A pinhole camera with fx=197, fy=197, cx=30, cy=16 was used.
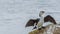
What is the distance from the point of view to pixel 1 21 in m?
1.95

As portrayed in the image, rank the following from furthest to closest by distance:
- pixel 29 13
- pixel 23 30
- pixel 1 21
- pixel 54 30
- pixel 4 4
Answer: pixel 4 4 → pixel 29 13 → pixel 1 21 → pixel 23 30 → pixel 54 30

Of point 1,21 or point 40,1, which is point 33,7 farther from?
point 1,21

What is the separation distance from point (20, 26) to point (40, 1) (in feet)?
1.76

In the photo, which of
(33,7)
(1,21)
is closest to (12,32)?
(1,21)

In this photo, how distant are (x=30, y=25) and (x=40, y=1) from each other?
2.30 ft

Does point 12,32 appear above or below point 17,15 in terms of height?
below

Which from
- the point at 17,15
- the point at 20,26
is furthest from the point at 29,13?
the point at 20,26

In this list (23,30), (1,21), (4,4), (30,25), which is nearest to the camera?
(30,25)

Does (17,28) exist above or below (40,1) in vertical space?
below

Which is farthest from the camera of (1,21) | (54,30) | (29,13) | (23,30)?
(29,13)

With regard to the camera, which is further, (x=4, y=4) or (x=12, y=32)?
Answer: (x=4, y=4)

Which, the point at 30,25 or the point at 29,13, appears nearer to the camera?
the point at 30,25

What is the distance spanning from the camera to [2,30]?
1.82 m

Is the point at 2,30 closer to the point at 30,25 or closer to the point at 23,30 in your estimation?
the point at 23,30
